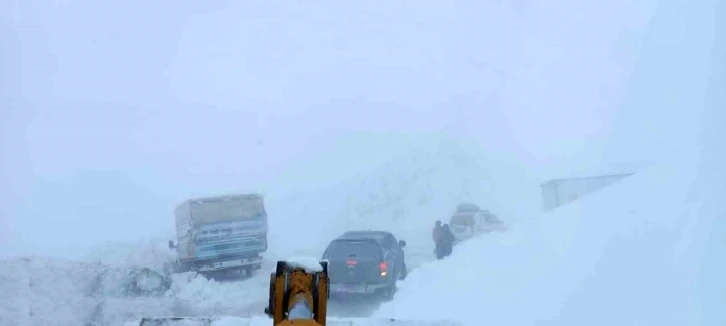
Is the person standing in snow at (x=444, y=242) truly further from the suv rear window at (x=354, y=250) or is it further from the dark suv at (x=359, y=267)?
the suv rear window at (x=354, y=250)

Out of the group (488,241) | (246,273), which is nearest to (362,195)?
(246,273)

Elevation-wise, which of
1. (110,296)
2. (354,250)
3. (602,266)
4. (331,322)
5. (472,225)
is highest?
(472,225)

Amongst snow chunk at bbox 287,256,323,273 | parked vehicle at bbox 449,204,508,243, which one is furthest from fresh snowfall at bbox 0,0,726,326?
parked vehicle at bbox 449,204,508,243

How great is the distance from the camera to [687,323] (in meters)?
6.83

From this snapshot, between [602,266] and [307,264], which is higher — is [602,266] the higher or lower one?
the lower one

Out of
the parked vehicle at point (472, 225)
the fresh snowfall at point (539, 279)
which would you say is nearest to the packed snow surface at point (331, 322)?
the fresh snowfall at point (539, 279)

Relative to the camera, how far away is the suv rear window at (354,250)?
1417 centimetres

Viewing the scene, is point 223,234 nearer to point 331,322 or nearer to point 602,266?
point 602,266

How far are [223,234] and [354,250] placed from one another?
6750mm

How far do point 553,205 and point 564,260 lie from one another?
18.2 m

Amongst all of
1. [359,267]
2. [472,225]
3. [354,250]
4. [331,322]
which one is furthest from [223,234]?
[331,322]

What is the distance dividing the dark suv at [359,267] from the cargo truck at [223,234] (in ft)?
19.5

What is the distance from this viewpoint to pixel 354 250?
14312mm

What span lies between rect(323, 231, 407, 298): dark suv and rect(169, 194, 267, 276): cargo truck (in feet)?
19.5
